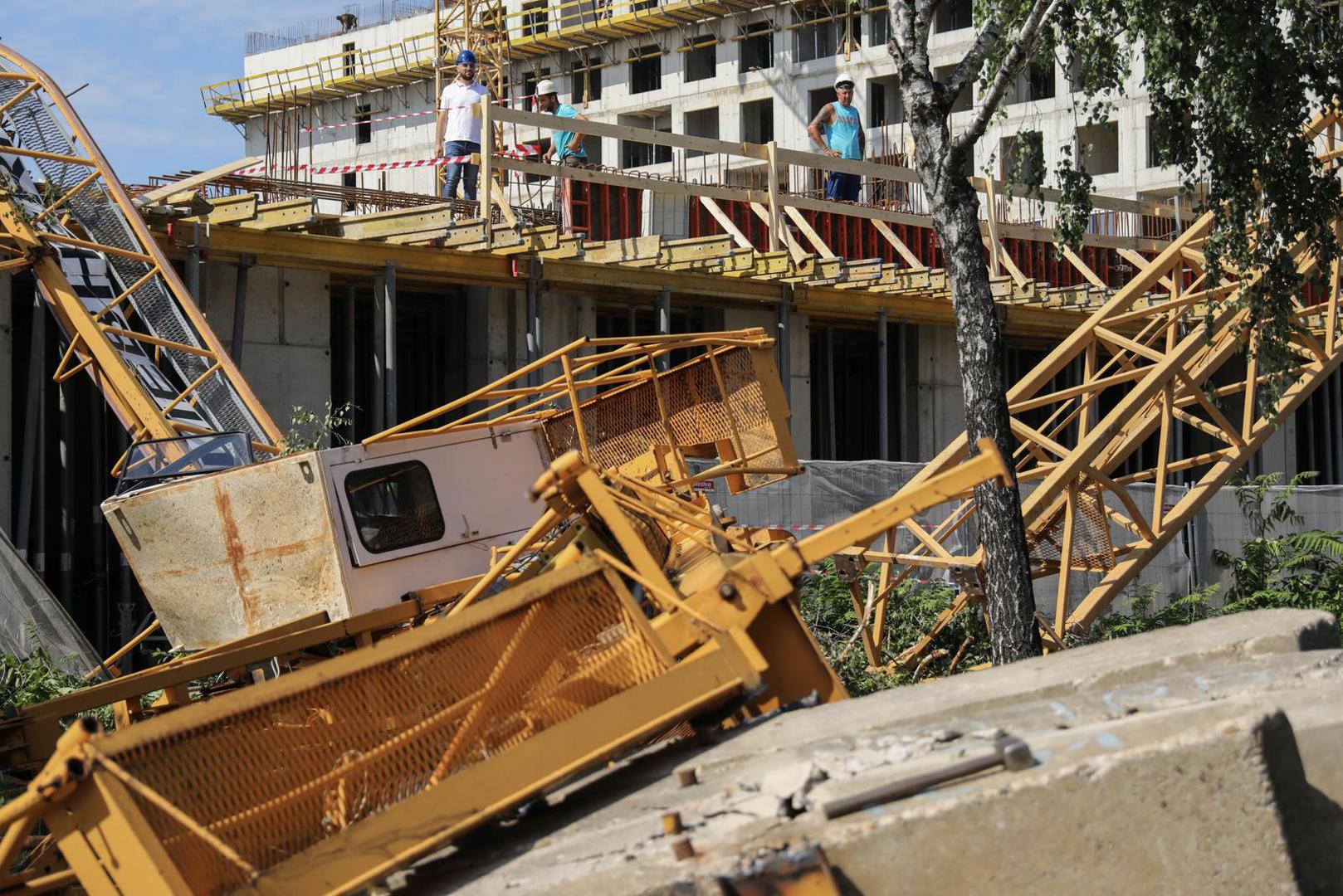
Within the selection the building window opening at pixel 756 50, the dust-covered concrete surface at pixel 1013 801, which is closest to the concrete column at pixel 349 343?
the dust-covered concrete surface at pixel 1013 801

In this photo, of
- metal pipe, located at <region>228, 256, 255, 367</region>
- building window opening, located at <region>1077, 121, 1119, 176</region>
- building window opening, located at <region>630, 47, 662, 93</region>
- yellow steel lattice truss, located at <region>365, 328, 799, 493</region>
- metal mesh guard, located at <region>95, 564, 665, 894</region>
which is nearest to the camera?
metal mesh guard, located at <region>95, 564, 665, 894</region>

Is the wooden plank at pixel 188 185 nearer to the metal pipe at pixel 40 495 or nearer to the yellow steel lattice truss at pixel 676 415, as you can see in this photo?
the metal pipe at pixel 40 495

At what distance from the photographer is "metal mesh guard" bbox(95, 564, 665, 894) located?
5.10m

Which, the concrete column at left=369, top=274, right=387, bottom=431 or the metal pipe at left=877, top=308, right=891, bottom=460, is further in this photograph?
the metal pipe at left=877, top=308, right=891, bottom=460

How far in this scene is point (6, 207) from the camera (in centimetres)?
1345

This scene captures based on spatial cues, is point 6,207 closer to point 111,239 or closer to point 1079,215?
point 111,239

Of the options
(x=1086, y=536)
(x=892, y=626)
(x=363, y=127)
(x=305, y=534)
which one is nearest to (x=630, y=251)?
(x=892, y=626)

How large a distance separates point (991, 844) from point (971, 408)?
260 inches

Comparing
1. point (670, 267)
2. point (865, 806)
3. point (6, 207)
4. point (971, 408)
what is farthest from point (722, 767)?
point (670, 267)

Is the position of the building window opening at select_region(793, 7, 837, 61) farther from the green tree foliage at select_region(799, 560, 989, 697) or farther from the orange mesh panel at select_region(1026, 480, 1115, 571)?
the green tree foliage at select_region(799, 560, 989, 697)

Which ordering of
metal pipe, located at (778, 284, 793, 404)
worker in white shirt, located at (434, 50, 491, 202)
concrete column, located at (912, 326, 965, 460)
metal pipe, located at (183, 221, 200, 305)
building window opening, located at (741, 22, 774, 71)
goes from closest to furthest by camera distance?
1. metal pipe, located at (183, 221, 200, 305)
2. worker in white shirt, located at (434, 50, 491, 202)
3. metal pipe, located at (778, 284, 793, 404)
4. concrete column, located at (912, 326, 965, 460)
5. building window opening, located at (741, 22, 774, 71)

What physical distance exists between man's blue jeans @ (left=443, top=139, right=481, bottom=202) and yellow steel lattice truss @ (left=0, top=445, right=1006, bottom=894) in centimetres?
1396

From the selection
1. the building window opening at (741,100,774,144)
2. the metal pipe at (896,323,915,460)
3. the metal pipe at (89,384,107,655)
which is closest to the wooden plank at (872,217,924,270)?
the metal pipe at (896,323,915,460)

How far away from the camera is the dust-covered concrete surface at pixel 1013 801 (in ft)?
14.1
